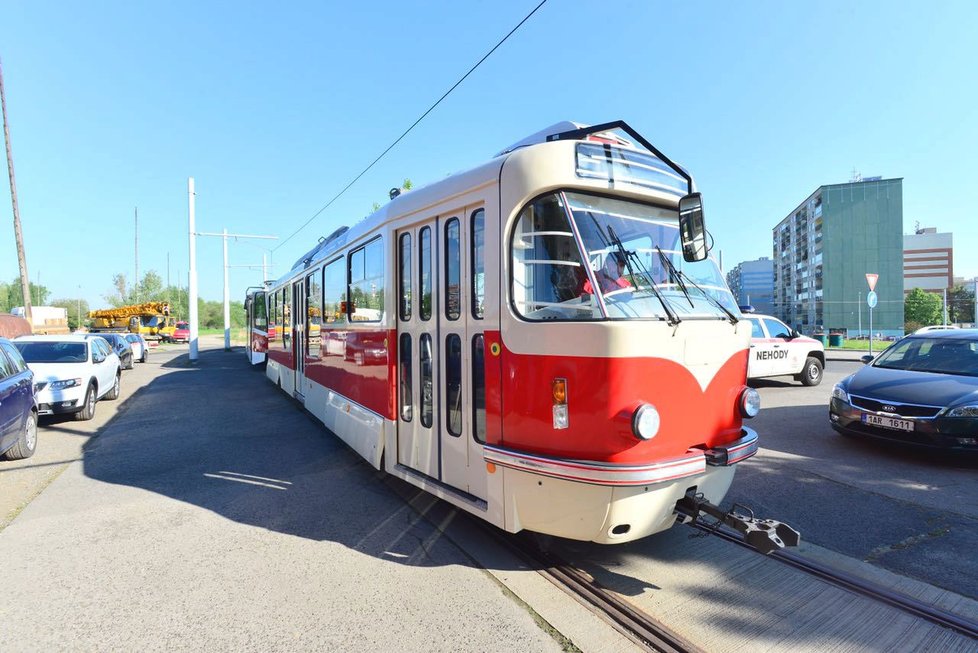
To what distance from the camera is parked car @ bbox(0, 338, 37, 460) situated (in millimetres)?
6445

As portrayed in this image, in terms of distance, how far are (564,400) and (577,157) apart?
1.65m

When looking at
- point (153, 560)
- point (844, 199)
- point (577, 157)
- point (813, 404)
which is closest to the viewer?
point (577, 157)

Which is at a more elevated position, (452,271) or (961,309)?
(961,309)

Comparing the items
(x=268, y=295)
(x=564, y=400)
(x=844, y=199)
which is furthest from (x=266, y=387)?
(x=844, y=199)

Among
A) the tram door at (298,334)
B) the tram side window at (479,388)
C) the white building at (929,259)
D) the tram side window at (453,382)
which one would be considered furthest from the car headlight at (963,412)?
the white building at (929,259)

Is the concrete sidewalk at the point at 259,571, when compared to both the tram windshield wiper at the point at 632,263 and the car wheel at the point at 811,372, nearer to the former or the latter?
the tram windshield wiper at the point at 632,263

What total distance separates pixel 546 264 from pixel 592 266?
0.32m

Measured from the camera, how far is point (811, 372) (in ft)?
41.9

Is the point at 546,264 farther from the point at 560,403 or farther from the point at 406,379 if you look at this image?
the point at 406,379

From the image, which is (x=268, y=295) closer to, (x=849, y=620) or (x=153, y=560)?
(x=153, y=560)

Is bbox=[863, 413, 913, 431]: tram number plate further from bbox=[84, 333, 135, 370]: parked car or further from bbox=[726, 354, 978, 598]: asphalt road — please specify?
bbox=[84, 333, 135, 370]: parked car

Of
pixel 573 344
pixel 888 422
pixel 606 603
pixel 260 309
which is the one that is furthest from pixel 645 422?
pixel 260 309

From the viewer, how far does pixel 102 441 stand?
834 cm

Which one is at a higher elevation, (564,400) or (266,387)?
(564,400)
